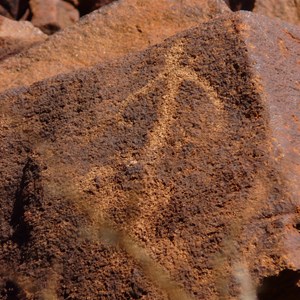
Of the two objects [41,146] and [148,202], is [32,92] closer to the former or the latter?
[41,146]

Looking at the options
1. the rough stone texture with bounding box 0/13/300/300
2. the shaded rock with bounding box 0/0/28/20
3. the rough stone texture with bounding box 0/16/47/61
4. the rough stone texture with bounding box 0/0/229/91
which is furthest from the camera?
the shaded rock with bounding box 0/0/28/20

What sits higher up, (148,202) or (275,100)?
(275,100)

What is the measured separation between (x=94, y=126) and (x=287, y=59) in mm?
391

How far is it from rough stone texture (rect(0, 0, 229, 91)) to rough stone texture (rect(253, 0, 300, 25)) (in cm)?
57

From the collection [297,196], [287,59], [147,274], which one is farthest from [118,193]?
[287,59]

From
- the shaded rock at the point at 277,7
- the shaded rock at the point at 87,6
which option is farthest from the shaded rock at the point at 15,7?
the shaded rock at the point at 277,7

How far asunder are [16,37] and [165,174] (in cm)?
101

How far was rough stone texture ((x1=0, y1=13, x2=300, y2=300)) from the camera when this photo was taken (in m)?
1.27

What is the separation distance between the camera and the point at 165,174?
1356 millimetres

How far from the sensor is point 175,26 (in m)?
1.89

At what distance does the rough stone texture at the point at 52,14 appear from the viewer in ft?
8.42

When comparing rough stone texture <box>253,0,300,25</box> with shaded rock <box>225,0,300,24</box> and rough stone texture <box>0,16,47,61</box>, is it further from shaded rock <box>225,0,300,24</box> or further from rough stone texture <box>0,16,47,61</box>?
rough stone texture <box>0,16,47,61</box>

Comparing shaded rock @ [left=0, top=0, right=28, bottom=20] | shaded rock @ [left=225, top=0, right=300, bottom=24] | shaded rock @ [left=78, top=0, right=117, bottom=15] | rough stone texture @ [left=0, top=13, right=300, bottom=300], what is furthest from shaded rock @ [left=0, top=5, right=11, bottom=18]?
rough stone texture @ [left=0, top=13, right=300, bottom=300]

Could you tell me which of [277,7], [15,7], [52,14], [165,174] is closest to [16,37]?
[52,14]
